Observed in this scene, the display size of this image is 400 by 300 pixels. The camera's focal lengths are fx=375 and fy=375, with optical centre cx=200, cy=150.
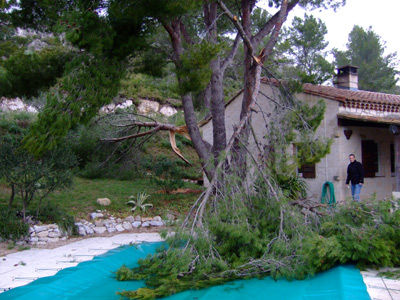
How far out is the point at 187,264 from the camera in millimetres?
5277

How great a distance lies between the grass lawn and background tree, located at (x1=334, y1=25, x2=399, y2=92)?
25925mm

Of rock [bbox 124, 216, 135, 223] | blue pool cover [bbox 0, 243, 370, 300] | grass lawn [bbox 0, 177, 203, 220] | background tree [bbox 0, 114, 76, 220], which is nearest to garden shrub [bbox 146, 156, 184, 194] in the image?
grass lawn [bbox 0, 177, 203, 220]

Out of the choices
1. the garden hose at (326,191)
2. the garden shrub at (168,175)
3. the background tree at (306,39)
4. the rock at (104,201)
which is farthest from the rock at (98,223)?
the background tree at (306,39)

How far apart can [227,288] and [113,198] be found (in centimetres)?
768

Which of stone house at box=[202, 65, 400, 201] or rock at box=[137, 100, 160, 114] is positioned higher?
rock at box=[137, 100, 160, 114]

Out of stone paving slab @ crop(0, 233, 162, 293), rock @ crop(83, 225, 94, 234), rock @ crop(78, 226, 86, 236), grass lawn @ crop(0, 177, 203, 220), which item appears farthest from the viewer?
grass lawn @ crop(0, 177, 203, 220)

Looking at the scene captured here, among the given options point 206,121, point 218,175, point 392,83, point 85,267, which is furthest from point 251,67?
point 392,83

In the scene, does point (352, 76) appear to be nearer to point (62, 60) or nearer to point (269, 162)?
point (269, 162)

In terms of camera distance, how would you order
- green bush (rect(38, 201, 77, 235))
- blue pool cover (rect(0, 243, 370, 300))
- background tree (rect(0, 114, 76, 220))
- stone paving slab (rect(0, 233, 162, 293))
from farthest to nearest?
green bush (rect(38, 201, 77, 235)) → background tree (rect(0, 114, 76, 220)) → stone paving slab (rect(0, 233, 162, 293)) → blue pool cover (rect(0, 243, 370, 300))

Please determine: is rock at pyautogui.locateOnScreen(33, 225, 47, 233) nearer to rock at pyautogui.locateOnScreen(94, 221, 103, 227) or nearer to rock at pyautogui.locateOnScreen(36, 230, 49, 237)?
rock at pyautogui.locateOnScreen(36, 230, 49, 237)

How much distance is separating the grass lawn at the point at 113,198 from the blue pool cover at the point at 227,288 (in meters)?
4.33

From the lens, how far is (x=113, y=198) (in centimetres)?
1191

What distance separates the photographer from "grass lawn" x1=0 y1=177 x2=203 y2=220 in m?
10.6

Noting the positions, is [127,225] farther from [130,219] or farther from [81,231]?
[81,231]
